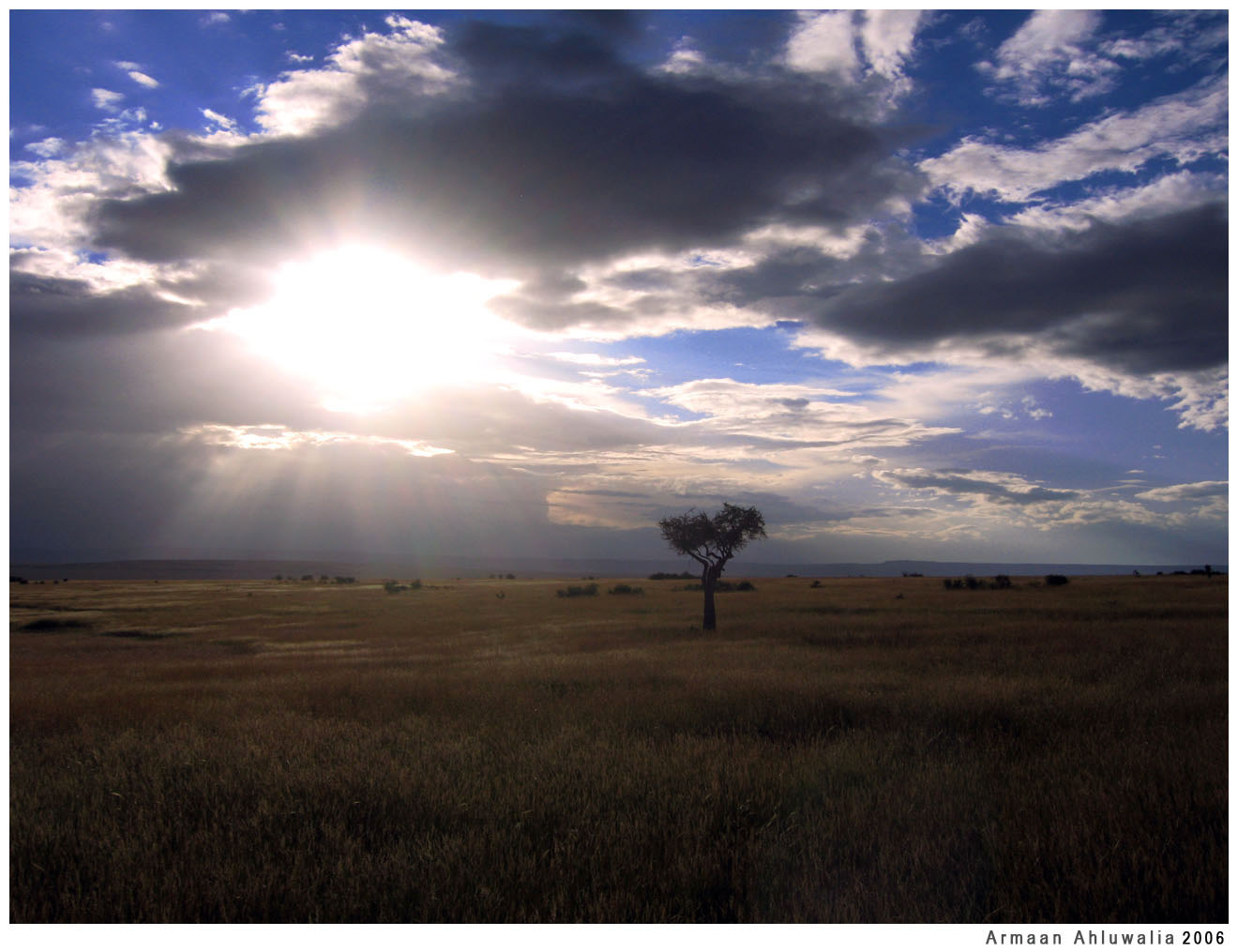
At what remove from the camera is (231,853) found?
5.61m

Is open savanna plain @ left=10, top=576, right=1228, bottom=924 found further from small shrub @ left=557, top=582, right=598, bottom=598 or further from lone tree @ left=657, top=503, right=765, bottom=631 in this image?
small shrub @ left=557, top=582, right=598, bottom=598

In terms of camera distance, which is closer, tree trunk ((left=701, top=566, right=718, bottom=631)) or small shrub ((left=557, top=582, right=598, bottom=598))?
tree trunk ((left=701, top=566, right=718, bottom=631))

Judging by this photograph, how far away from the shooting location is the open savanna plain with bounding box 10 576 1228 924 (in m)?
5.05

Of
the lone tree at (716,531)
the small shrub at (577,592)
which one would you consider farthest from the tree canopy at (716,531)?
the small shrub at (577,592)

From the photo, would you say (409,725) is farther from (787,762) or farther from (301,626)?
(301,626)

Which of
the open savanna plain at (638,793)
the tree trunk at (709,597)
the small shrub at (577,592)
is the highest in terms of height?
the open savanna plain at (638,793)

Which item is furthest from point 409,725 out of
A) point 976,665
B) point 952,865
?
point 976,665

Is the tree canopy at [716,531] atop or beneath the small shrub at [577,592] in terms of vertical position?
atop

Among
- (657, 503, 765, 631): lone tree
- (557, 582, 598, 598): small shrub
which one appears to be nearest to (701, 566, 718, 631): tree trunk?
(657, 503, 765, 631): lone tree

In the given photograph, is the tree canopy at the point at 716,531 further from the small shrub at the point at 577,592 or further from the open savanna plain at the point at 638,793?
the small shrub at the point at 577,592

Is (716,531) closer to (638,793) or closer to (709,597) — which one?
(709,597)

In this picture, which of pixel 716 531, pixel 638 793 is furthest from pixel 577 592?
pixel 638 793

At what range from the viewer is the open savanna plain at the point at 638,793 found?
16.6 feet

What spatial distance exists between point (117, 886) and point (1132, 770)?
10.2 meters
